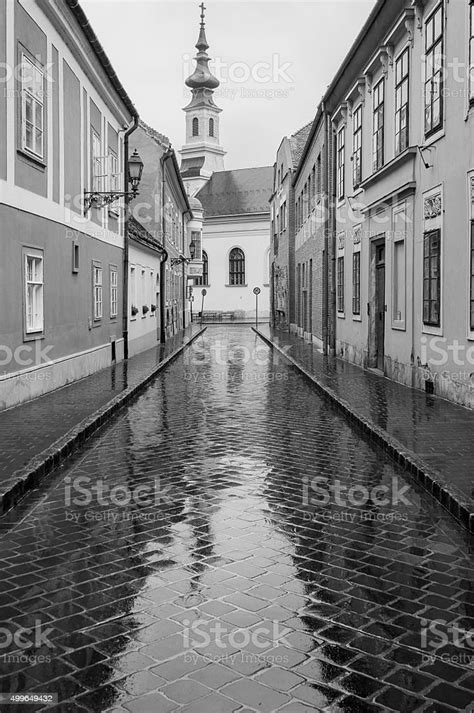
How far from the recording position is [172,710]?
3211 mm

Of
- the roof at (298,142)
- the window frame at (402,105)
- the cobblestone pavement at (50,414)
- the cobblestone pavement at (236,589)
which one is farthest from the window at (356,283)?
the roof at (298,142)

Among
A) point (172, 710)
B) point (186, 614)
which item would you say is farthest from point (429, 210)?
point (172, 710)

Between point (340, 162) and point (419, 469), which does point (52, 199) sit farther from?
point (340, 162)

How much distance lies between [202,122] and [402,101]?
7124 cm

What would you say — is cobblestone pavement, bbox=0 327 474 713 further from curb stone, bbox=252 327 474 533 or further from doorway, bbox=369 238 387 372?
doorway, bbox=369 238 387 372

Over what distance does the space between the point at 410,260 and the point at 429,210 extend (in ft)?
5.27

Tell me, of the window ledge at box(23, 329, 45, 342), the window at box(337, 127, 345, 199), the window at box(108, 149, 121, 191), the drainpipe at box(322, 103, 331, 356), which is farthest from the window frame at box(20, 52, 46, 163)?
the drainpipe at box(322, 103, 331, 356)

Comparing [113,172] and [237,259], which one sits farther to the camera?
[237,259]

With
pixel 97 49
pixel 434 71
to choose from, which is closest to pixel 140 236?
pixel 97 49

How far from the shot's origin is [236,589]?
14.9ft

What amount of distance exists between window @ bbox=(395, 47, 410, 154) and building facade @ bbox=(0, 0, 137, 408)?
5.87 metres

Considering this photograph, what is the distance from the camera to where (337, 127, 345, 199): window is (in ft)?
73.8

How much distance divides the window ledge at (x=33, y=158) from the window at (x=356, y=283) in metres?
9.12

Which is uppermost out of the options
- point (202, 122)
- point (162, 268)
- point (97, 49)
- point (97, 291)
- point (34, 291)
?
point (202, 122)
